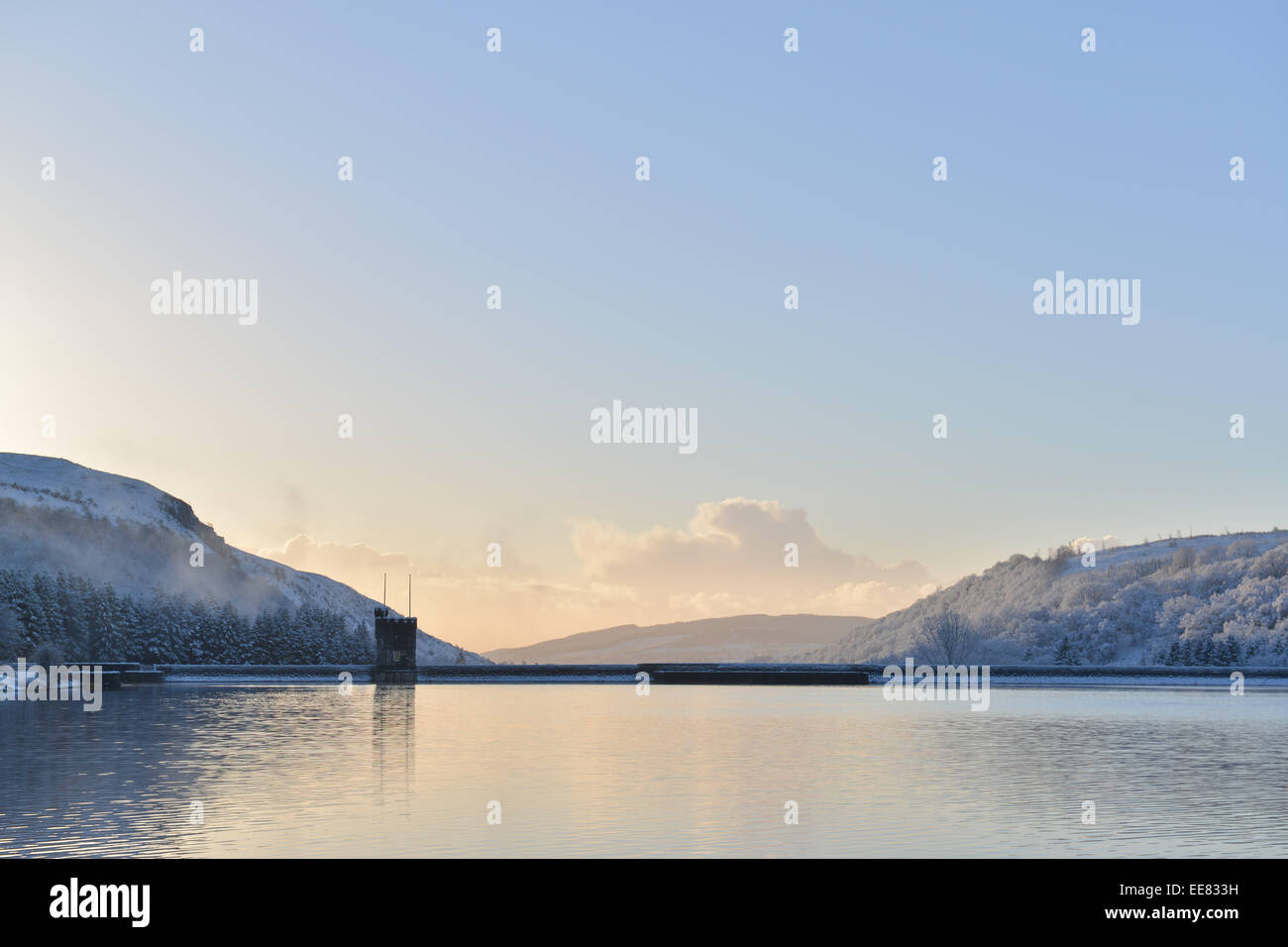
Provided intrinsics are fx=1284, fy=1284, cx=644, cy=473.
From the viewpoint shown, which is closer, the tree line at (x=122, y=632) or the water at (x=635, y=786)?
the water at (x=635, y=786)

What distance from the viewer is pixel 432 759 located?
5138 centimetres

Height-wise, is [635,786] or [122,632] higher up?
[635,786]

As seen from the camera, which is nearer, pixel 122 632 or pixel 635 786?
A: pixel 635 786

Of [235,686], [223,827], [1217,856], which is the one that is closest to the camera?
[1217,856]

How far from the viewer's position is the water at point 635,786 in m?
30.8

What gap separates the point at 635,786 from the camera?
41.9 m

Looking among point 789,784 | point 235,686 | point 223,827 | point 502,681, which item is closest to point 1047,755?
point 789,784

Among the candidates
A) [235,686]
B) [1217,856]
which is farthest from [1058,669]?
[1217,856]
